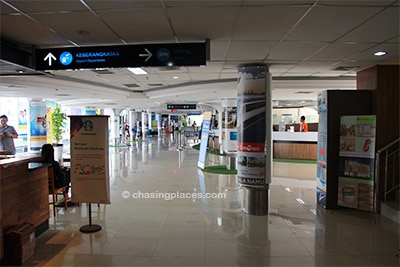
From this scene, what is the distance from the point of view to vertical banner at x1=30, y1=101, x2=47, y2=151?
44.9 feet

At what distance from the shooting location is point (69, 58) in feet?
12.5

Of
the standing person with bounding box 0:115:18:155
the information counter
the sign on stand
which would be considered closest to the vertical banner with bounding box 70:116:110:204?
the sign on stand

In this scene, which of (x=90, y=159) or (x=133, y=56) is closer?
(x=133, y=56)

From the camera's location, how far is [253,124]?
495cm

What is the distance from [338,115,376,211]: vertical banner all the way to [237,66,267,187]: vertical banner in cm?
162

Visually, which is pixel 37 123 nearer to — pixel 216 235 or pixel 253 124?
pixel 253 124

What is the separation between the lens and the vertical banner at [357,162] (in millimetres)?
4973

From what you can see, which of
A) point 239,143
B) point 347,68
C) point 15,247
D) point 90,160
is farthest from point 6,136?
point 347,68

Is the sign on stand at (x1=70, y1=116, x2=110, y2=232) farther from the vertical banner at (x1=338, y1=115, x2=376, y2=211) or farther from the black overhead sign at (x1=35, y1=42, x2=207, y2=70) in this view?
the vertical banner at (x1=338, y1=115, x2=376, y2=211)

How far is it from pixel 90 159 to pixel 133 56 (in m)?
1.72

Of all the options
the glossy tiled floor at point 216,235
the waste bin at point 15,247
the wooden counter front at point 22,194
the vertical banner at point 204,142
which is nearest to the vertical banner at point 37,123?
the vertical banner at point 204,142

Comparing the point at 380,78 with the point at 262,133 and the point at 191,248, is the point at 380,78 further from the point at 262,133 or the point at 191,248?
the point at 191,248

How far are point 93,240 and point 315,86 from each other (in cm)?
666

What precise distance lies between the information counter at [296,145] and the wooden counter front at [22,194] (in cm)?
1025
